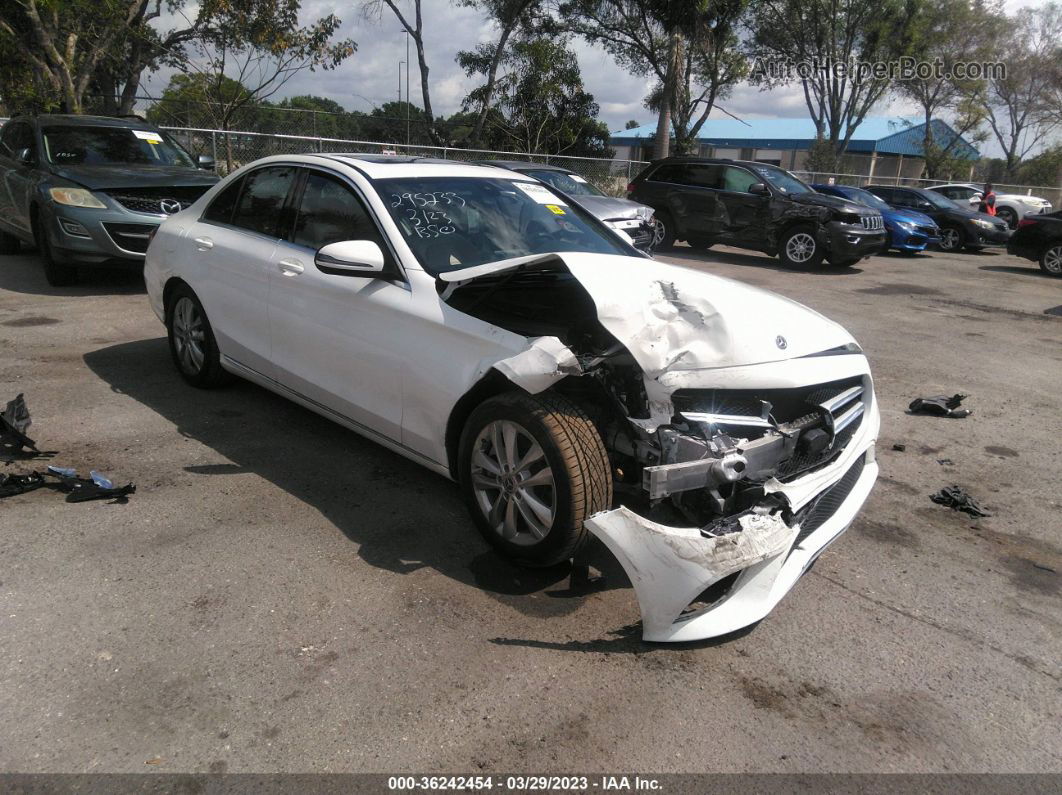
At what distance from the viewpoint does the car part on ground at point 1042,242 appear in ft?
50.5

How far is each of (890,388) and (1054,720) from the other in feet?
14.5

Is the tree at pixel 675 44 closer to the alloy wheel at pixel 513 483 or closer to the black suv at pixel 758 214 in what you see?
the black suv at pixel 758 214

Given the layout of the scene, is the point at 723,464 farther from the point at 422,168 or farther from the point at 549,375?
the point at 422,168

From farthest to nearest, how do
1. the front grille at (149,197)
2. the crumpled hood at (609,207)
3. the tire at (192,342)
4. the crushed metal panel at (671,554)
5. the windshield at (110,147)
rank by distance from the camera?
the crumpled hood at (609,207) → the windshield at (110,147) → the front grille at (149,197) → the tire at (192,342) → the crushed metal panel at (671,554)

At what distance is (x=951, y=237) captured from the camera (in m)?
19.2

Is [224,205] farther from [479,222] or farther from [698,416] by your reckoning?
[698,416]

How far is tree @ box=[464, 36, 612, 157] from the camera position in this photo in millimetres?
26547

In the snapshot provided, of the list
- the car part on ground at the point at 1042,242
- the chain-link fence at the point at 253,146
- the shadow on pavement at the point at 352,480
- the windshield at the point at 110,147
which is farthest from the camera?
the car part on ground at the point at 1042,242

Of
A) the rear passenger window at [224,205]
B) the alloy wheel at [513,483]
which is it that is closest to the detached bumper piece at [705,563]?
the alloy wheel at [513,483]

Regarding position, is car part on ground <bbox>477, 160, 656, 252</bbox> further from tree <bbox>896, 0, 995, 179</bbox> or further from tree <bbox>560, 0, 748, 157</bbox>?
tree <bbox>896, 0, 995, 179</bbox>

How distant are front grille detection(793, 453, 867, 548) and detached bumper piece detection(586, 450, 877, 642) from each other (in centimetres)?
11

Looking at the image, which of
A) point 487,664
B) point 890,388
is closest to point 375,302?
point 487,664

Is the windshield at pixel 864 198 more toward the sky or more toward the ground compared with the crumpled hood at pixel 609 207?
more toward the sky

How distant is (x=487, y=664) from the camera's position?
9.55ft
